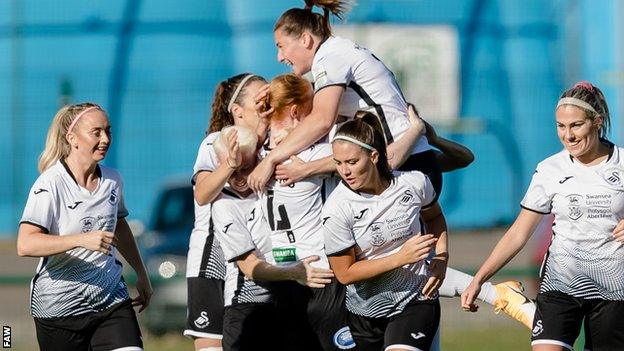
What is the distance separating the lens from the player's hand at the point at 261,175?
6941mm

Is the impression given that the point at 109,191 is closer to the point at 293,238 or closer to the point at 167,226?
the point at 293,238

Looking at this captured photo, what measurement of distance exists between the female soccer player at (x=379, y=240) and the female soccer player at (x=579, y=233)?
0.33m

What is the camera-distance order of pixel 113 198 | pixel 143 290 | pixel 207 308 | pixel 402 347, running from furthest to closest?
pixel 207 308 → pixel 143 290 → pixel 113 198 → pixel 402 347

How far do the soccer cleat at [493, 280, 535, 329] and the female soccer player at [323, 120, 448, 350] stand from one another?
0.98 m

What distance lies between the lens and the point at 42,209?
→ 6.85m

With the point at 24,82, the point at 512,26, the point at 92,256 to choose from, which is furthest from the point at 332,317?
the point at 512,26

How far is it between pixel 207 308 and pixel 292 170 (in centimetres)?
116

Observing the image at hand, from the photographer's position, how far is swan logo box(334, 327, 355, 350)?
277 inches

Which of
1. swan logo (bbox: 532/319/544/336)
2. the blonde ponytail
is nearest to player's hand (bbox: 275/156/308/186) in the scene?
the blonde ponytail

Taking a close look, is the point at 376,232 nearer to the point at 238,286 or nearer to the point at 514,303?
the point at 238,286

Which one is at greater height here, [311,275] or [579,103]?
[579,103]

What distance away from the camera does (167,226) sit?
42.2 ft

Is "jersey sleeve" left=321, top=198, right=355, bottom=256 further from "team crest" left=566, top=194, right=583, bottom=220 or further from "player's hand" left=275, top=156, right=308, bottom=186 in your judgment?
"team crest" left=566, top=194, right=583, bottom=220

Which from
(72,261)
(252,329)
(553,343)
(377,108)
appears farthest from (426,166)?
(72,261)
